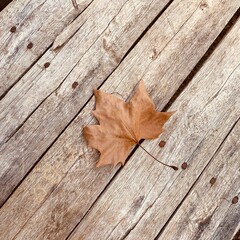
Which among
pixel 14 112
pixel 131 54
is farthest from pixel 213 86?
pixel 14 112

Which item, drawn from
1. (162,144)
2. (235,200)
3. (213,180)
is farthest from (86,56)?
(235,200)

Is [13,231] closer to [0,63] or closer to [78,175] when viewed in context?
[78,175]

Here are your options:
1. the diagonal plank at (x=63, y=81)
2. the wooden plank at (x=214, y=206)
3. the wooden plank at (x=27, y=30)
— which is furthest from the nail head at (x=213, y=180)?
the wooden plank at (x=27, y=30)

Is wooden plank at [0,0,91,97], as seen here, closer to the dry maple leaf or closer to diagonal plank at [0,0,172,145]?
diagonal plank at [0,0,172,145]

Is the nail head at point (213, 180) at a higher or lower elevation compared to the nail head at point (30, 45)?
higher

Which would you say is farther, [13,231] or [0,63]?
[0,63]

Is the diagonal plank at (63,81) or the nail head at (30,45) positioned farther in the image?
the nail head at (30,45)

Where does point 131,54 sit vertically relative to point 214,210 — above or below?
above

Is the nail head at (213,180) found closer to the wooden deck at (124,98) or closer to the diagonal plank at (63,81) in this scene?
the wooden deck at (124,98)
